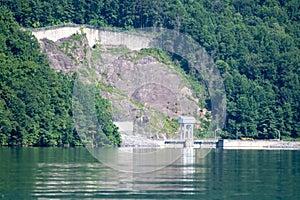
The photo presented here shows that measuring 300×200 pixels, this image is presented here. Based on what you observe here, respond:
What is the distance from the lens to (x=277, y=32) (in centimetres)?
17475

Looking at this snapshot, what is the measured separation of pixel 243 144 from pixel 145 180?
66.7 meters

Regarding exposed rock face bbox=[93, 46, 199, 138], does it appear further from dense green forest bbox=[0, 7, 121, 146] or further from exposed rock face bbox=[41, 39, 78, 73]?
dense green forest bbox=[0, 7, 121, 146]

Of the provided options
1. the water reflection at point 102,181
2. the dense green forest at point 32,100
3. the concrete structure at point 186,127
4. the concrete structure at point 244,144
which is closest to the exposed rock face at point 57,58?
the dense green forest at point 32,100

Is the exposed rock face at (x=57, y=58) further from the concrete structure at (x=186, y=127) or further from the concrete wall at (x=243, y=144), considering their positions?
the concrete wall at (x=243, y=144)

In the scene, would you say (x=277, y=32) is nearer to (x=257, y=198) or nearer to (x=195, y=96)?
(x=195, y=96)

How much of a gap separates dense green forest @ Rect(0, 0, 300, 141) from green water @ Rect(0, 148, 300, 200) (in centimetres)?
4942

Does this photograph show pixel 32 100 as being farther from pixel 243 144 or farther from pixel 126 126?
pixel 243 144

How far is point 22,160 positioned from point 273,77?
78840 mm

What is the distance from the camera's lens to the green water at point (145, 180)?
6394 cm

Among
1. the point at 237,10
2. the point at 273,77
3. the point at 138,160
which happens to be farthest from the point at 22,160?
the point at 237,10

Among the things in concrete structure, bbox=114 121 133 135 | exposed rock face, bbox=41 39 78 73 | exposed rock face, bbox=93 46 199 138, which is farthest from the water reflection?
exposed rock face, bbox=93 46 199 138

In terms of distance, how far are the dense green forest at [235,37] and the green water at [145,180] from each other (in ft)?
162

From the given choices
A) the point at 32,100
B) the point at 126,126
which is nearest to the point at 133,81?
the point at 126,126

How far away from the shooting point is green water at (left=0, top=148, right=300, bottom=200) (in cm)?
6394
